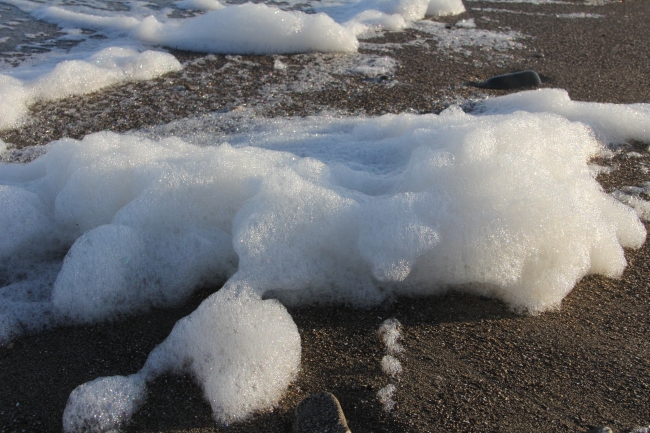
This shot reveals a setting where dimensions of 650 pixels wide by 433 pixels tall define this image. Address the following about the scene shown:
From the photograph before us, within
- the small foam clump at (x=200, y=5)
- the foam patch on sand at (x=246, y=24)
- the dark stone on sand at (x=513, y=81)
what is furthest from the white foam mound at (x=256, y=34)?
the small foam clump at (x=200, y=5)

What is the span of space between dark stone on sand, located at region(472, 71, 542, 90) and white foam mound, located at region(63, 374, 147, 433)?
353 centimetres

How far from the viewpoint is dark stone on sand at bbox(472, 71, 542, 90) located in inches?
169

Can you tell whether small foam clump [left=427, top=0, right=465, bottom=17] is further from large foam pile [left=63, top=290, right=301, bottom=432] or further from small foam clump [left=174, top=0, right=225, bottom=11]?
large foam pile [left=63, top=290, right=301, bottom=432]

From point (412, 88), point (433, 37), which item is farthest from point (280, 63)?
point (433, 37)

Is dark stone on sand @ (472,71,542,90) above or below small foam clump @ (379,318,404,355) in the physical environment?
above

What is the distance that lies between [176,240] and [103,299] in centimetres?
42

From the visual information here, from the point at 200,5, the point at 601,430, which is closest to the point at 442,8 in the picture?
the point at 200,5

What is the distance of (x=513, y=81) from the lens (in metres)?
4.33

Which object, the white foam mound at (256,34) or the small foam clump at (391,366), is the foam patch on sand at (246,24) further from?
the small foam clump at (391,366)

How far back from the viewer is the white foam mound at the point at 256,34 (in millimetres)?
4930

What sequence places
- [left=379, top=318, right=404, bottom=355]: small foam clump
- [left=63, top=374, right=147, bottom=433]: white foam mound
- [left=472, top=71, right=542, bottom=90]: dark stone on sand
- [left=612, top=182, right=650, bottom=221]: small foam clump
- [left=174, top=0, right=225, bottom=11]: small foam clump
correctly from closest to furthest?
[left=63, top=374, right=147, bottom=433]: white foam mound < [left=379, top=318, right=404, bottom=355]: small foam clump < [left=612, top=182, right=650, bottom=221]: small foam clump < [left=472, top=71, right=542, bottom=90]: dark stone on sand < [left=174, top=0, right=225, bottom=11]: small foam clump

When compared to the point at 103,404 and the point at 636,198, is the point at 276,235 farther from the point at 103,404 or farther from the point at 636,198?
the point at 636,198

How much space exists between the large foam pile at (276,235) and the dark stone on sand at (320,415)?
0.59 ft

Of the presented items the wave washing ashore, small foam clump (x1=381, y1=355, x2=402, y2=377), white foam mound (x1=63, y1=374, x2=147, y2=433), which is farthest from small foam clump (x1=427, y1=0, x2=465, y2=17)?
white foam mound (x1=63, y1=374, x2=147, y2=433)
